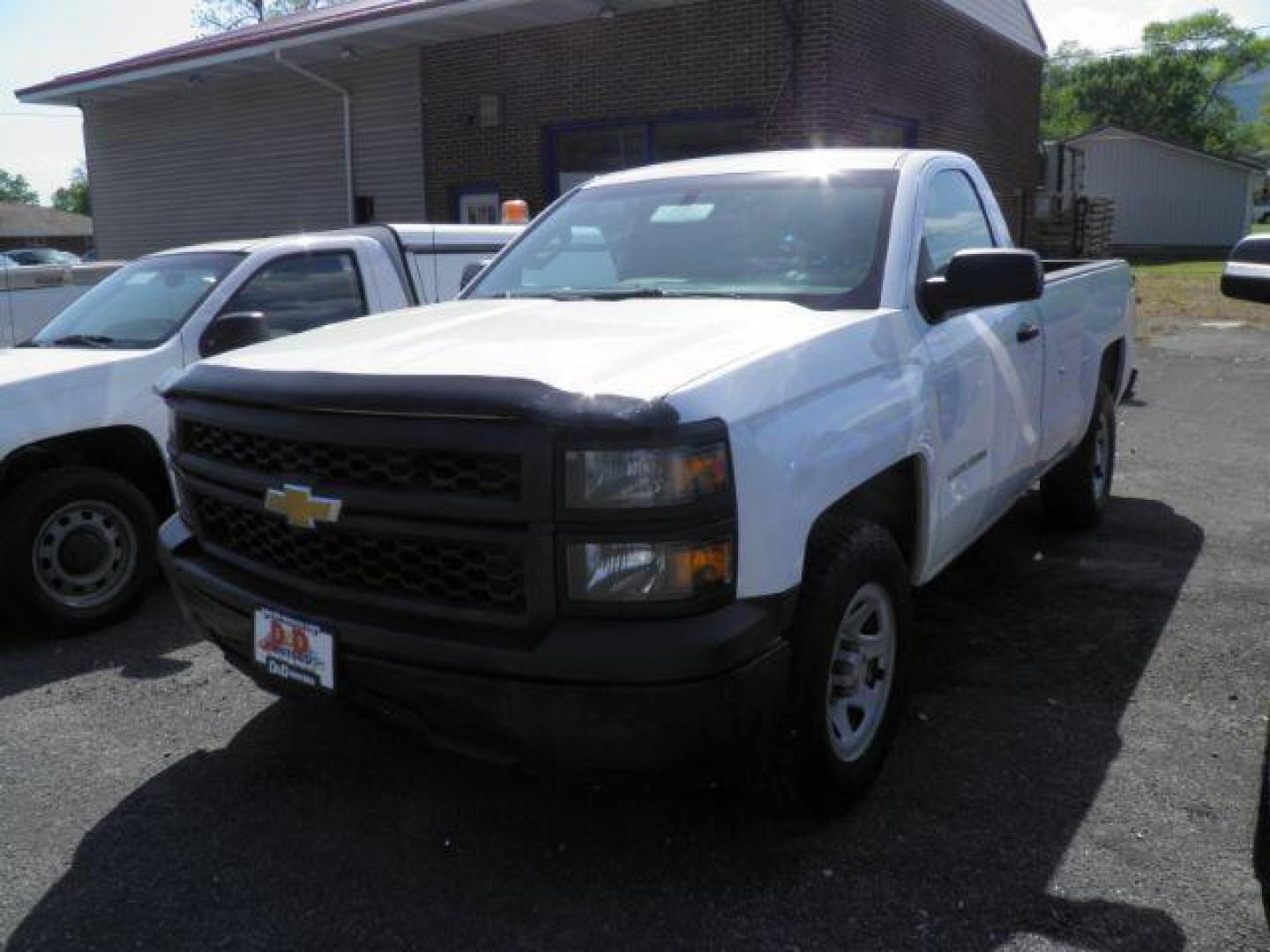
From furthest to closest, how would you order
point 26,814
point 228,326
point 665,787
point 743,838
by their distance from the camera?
point 228,326, point 26,814, point 743,838, point 665,787

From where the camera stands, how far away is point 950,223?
158 inches

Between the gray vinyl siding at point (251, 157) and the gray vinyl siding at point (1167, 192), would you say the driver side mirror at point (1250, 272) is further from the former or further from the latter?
the gray vinyl siding at point (1167, 192)

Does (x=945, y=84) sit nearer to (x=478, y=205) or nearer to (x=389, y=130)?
(x=478, y=205)

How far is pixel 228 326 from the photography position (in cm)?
489

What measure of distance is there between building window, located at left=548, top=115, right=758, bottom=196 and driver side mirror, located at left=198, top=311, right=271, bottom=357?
883cm

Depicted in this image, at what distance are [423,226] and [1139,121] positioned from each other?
80286 millimetres

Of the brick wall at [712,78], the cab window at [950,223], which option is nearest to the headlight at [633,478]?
the cab window at [950,223]

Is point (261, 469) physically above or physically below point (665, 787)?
above

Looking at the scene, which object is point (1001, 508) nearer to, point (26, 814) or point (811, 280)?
point (811, 280)

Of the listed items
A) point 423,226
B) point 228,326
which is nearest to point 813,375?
point 228,326

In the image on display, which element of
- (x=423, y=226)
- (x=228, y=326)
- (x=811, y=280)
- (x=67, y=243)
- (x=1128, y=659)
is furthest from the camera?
(x=67, y=243)

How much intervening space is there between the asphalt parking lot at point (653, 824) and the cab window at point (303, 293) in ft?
5.65

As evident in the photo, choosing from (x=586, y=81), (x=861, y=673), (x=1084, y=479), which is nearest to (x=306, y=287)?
(x=861, y=673)

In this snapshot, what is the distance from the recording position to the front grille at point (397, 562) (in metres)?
2.46
